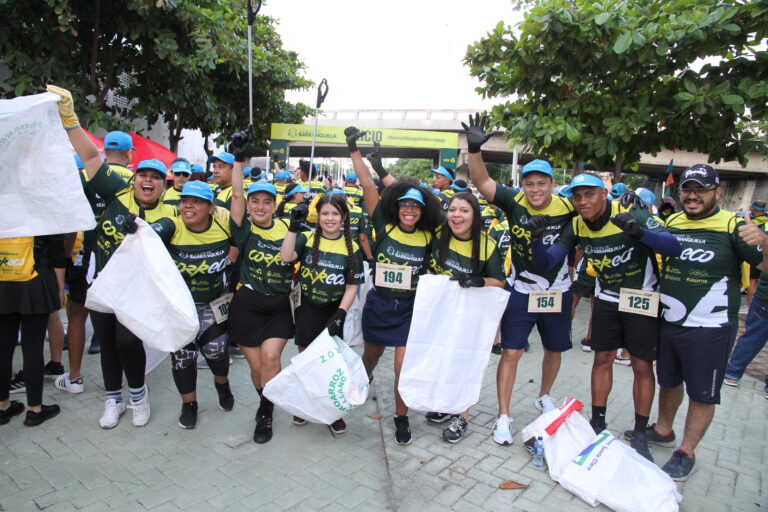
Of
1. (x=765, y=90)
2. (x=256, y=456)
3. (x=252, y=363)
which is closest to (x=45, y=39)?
(x=252, y=363)

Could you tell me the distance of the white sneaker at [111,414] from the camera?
12.1 feet

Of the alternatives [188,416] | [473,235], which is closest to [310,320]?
[188,416]

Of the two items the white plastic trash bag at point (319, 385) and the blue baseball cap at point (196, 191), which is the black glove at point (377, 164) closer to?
the blue baseball cap at point (196, 191)

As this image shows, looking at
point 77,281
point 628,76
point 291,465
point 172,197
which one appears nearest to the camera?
point 291,465

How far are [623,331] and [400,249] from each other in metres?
1.82

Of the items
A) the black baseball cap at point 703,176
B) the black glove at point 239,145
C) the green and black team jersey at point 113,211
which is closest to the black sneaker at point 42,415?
the green and black team jersey at point 113,211

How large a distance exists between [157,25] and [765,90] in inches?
342

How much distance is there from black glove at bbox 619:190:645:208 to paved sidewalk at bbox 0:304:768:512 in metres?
1.88

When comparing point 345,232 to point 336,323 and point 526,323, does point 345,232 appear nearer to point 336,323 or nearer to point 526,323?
point 336,323

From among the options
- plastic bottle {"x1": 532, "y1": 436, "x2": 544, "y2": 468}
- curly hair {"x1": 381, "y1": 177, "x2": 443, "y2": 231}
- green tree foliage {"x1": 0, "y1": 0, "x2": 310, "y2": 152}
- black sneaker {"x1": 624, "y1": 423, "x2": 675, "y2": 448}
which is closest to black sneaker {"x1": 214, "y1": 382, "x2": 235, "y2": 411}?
curly hair {"x1": 381, "y1": 177, "x2": 443, "y2": 231}

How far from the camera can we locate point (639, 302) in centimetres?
356

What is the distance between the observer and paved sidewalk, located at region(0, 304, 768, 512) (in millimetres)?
2918

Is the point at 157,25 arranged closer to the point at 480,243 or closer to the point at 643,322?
the point at 480,243

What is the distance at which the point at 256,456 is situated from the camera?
11.2ft
